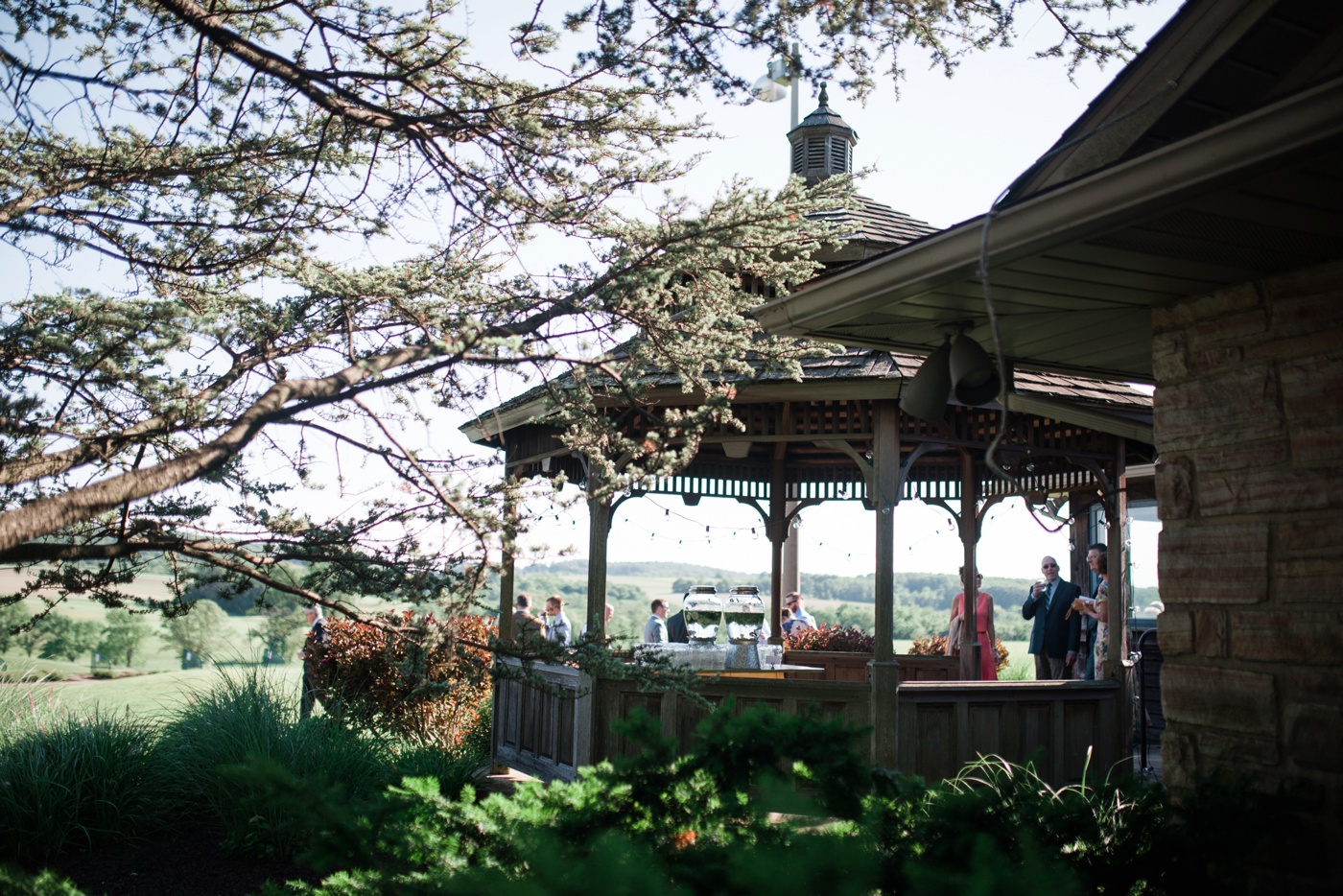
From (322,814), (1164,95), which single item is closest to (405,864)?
(322,814)

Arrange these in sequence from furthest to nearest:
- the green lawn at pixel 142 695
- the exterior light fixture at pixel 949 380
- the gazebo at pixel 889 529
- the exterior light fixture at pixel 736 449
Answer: the exterior light fixture at pixel 736 449
the green lawn at pixel 142 695
the gazebo at pixel 889 529
the exterior light fixture at pixel 949 380

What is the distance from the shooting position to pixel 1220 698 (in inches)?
140

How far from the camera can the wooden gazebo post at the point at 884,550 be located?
23.2 ft

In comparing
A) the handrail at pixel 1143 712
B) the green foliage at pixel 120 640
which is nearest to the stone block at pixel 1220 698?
the handrail at pixel 1143 712

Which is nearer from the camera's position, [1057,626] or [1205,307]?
→ [1205,307]

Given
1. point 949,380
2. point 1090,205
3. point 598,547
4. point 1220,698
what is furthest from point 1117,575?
point 1090,205

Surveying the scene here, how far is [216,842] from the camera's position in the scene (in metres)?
6.90

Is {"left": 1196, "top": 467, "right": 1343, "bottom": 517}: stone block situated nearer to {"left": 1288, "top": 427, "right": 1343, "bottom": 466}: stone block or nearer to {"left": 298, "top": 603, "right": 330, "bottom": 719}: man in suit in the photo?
{"left": 1288, "top": 427, "right": 1343, "bottom": 466}: stone block

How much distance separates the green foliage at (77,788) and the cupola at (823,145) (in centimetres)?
770

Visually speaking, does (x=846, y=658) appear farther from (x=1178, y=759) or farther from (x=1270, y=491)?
(x=1270, y=491)

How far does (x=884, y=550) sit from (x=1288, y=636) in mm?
4082

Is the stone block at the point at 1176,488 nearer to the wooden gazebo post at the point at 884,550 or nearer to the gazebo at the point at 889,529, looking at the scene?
the gazebo at the point at 889,529

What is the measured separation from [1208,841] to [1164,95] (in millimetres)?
2522

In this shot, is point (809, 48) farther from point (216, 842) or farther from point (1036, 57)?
point (216, 842)
